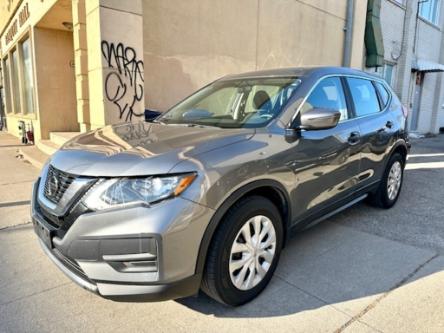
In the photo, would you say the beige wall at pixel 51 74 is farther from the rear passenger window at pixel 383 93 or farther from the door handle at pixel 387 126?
the door handle at pixel 387 126

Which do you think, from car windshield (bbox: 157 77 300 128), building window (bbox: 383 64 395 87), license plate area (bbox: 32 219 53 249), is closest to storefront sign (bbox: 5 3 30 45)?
car windshield (bbox: 157 77 300 128)

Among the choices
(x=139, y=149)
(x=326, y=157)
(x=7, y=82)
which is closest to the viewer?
A: (x=139, y=149)

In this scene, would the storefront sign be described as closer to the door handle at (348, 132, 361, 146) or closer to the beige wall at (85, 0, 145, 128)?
the beige wall at (85, 0, 145, 128)

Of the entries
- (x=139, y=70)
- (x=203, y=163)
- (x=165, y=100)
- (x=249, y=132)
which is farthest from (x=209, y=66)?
(x=203, y=163)

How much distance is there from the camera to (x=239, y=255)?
7.71 feet

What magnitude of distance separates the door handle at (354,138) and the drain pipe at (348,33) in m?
8.83

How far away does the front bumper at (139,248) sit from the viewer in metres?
1.91

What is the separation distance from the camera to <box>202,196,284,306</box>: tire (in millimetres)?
2174

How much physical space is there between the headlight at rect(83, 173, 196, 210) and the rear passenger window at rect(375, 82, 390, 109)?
3259 millimetres

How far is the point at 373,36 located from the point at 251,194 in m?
11.9

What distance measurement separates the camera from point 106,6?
5375mm

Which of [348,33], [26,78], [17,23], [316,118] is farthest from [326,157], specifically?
[17,23]

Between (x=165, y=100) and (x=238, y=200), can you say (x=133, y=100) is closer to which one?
(x=165, y=100)

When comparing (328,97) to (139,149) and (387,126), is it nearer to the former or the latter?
(387,126)
